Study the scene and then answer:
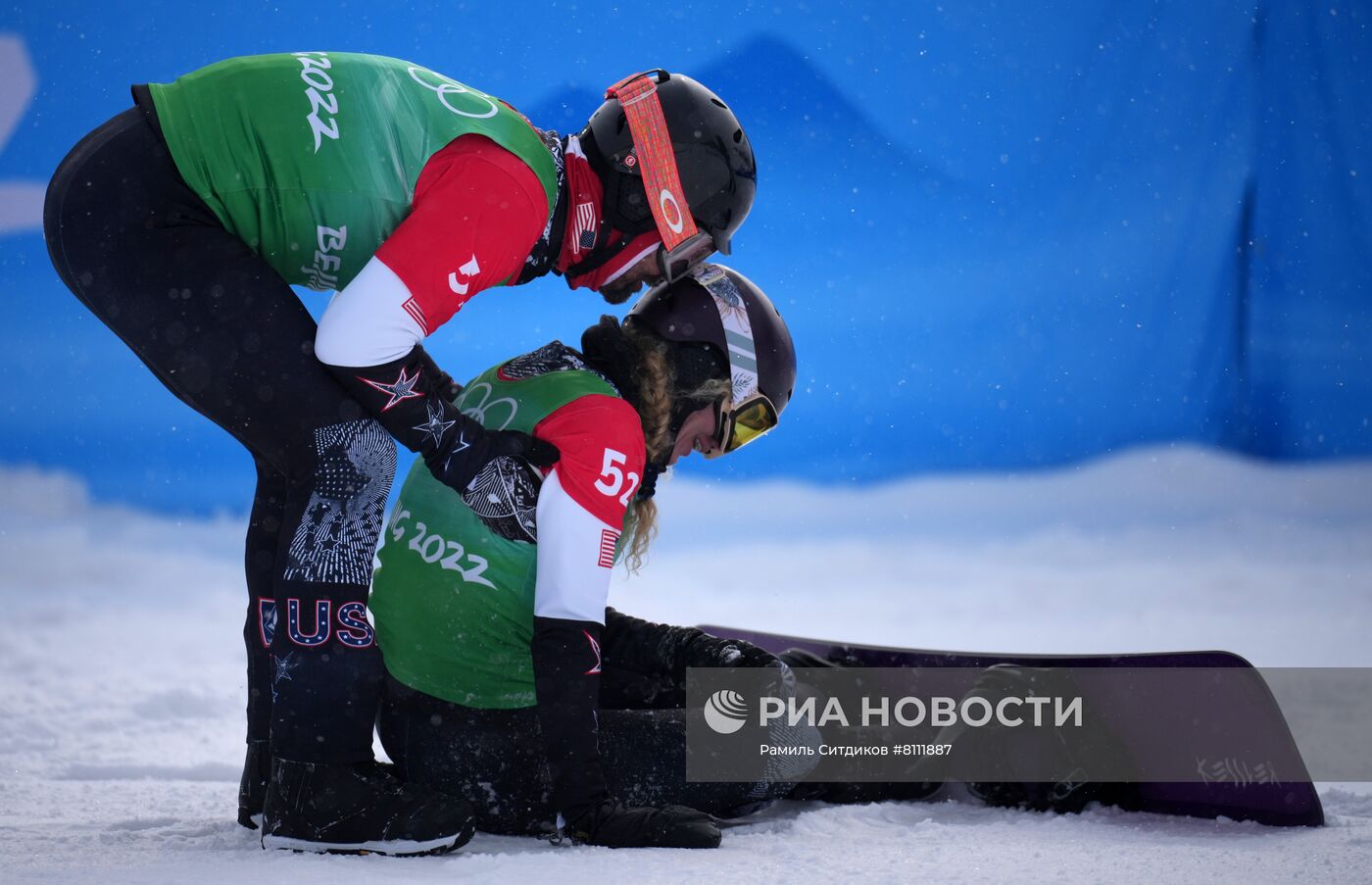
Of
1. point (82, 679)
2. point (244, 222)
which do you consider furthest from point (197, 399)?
point (82, 679)

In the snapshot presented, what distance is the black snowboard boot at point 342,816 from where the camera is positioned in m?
1.64

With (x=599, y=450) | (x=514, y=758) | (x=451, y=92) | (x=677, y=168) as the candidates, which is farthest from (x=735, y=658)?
(x=451, y=92)

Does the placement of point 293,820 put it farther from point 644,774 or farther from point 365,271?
point 365,271

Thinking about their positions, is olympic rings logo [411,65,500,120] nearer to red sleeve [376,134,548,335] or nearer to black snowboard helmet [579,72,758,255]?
red sleeve [376,134,548,335]

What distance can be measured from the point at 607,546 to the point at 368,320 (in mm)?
504

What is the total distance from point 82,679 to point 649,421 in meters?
2.77

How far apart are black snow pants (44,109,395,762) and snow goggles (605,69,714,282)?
2.18 ft

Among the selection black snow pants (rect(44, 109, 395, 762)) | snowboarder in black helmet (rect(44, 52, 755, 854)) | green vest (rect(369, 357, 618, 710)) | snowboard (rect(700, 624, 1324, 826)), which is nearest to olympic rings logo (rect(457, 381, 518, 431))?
green vest (rect(369, 357, 618, 710))

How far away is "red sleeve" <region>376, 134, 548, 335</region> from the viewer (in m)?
1.63

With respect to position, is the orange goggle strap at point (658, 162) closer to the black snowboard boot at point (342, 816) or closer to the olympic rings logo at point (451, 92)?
the olympic rings logo at point (451, 92)

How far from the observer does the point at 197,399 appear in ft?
5.70

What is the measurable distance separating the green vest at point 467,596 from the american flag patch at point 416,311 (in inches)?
13.0

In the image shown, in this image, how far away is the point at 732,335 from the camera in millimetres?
2229

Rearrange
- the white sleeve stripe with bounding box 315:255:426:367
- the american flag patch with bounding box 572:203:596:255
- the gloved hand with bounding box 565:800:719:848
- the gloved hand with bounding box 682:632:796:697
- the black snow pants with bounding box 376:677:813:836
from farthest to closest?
the gloved hand with bounding box 682:632:796:697 → the american flag patch with bounding box 572:203:596:255 → the black snow pants with bounding box 376:677:813:836 → the gloved hand with bounding box 565:800:719:848 → the white sleeve stripe with bounding box 315:255:426:367
